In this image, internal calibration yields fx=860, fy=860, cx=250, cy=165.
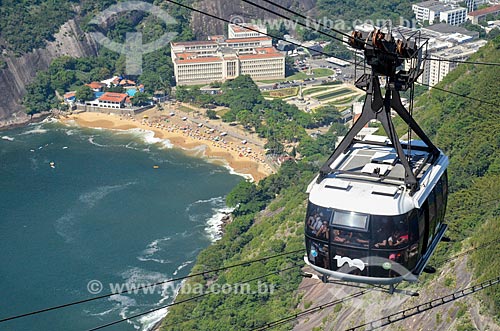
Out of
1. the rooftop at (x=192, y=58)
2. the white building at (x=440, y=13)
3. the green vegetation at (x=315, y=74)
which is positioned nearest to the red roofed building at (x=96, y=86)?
the rooftop at (x=192, y=58)

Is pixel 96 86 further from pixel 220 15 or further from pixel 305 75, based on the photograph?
pixel 305 75

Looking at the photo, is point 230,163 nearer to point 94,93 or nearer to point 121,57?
point 94,93

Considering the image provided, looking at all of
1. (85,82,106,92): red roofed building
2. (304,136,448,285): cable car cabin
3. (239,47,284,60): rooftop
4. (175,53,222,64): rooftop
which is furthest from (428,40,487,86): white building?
(304,136,448,285): cable car cabin

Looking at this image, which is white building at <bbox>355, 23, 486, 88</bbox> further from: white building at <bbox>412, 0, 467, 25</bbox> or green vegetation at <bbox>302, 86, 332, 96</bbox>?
green vegetation at <bbox>302, 86, 332, 96</bbox>

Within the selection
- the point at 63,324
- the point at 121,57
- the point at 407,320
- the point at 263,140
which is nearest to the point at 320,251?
the point at 407,320

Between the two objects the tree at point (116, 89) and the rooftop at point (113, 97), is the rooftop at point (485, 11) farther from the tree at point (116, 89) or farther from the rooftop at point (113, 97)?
the rooftop at point (113, 97)

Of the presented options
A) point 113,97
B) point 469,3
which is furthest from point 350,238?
point 469,3
